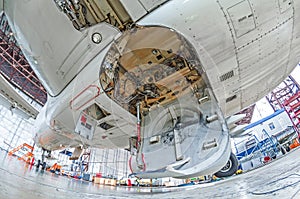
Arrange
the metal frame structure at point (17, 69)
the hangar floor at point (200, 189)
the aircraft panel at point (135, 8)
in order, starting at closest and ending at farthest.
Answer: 1. the hangar floor at point (200, 189)
2. the aircraft panel at point (135, 8)
3. the metal frame structure at point (17, 69)

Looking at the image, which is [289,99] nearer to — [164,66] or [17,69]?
[164,66]

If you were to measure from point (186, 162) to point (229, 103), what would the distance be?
154 cm

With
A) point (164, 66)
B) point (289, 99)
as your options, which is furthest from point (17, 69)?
point (289, 99)

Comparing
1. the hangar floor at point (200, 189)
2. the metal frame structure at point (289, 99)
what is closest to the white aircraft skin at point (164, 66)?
the hangar floor at point (200, 189)

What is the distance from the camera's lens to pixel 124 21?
2.59 metres

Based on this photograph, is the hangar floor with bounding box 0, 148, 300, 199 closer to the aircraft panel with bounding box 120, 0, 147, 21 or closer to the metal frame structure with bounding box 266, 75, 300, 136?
the aircraft panel with bounding box 120, 0, 147, 21

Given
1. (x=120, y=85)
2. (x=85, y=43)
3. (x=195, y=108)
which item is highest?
(x=85, y=43)

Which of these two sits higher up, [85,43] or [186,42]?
[85,43]

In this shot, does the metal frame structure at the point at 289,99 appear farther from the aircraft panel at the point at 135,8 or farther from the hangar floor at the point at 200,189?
the aircraft panel at the point at 135,8

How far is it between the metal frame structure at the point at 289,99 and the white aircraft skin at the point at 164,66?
1136cm

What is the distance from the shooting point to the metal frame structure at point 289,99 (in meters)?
13.1

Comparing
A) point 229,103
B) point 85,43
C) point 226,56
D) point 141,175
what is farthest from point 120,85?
point 229,103

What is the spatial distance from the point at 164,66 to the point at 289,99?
562 inches

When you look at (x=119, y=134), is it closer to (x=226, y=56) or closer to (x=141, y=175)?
(x=141, y=175)
